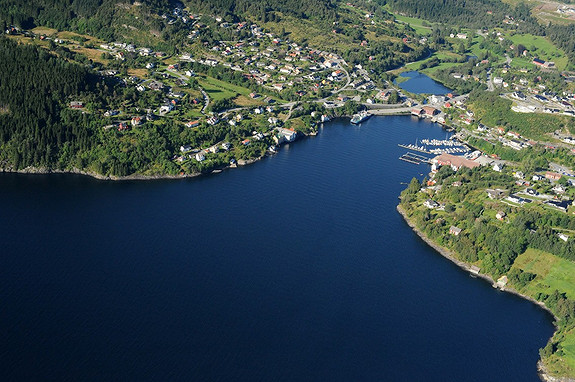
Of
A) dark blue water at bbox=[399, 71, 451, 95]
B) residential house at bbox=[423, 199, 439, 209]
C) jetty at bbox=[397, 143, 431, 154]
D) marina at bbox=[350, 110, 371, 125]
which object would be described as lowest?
residential house at bbox=[423, 199, 439, 209]

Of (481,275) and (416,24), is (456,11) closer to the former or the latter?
(416,24)

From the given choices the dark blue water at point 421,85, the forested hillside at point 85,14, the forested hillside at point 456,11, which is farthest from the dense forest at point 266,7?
the forested hillside at point 456,11

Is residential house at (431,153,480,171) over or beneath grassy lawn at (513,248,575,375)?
over

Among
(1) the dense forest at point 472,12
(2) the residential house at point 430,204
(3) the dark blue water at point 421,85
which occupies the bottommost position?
(2) the residential house at point 430,204

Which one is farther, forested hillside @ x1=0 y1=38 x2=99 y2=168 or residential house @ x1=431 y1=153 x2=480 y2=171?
residential house @ x1=431 y1=153 x2=480 y2=171

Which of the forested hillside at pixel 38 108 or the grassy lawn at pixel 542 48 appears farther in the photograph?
the grassy lawn at pixel 542 48

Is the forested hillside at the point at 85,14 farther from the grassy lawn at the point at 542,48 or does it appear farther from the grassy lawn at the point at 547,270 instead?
the grassy lawn at the point at 547,270

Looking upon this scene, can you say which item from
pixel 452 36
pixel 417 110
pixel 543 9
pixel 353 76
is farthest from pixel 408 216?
pixel 543 9

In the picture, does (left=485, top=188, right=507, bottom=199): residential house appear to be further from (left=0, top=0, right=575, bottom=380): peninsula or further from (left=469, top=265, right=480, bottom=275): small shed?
(left=469, top=265, right=480, bottom=275): small shed

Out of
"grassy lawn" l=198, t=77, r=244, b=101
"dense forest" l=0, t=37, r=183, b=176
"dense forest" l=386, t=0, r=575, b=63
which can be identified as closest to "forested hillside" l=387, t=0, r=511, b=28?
"dense forest" l=386, t=0, r=575, b=63

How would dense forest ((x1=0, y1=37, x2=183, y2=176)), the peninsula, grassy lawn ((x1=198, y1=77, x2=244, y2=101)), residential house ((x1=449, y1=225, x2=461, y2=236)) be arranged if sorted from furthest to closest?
grassy lawn ((x1=198, y1=77, x2=244, y2=101)) → dense forest ((x1=0, y1=37, x2=183, y2=176)) → the peninsula → residential house ((x1=449, y1=225, x2=461, y2=236))
